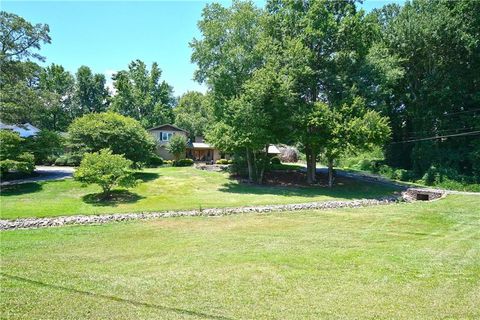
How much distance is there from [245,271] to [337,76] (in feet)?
70.7

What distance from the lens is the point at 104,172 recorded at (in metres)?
19.4

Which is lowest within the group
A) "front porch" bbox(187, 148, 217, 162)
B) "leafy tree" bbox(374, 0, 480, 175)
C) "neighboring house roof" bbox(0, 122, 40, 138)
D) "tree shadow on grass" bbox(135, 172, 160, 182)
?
"tree shadow on grass" bbox(135, 172, 160, 182)

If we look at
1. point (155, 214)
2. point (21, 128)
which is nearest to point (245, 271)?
point (155, 214)

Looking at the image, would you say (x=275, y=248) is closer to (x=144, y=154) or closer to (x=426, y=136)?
(x=144, y=154)

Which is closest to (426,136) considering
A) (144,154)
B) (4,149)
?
(144,154)

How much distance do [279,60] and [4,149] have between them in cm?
1973

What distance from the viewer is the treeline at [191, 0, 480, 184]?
24.6m

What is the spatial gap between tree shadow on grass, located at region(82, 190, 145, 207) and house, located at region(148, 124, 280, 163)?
718 inches

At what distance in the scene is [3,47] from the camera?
24000 millimetres

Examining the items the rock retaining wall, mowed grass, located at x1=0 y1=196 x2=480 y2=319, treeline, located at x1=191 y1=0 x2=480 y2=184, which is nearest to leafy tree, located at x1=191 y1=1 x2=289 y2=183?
treeline, located at x1=191 y1=0 x2=480 y2=184

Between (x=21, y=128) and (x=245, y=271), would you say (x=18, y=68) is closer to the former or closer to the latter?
(x=21, y=128)

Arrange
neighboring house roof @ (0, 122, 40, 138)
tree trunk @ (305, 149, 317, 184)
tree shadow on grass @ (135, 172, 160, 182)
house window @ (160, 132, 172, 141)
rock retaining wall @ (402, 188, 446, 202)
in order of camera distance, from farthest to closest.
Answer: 1. house window @ (160, 132, 172, 141)
2. tree trunk @ (305, 149, 317, 184)
3. neighboring house roof @ (0, 122, 40, 138)
4. tree shadow on grass @ (135, 172, 160, 182)
5. rock retaining wall @ (402, 188, 446, 202)

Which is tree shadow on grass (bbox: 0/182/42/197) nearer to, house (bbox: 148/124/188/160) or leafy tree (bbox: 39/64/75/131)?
house (bbox: 148/124/188/160)

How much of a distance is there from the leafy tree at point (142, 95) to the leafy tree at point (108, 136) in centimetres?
2214
